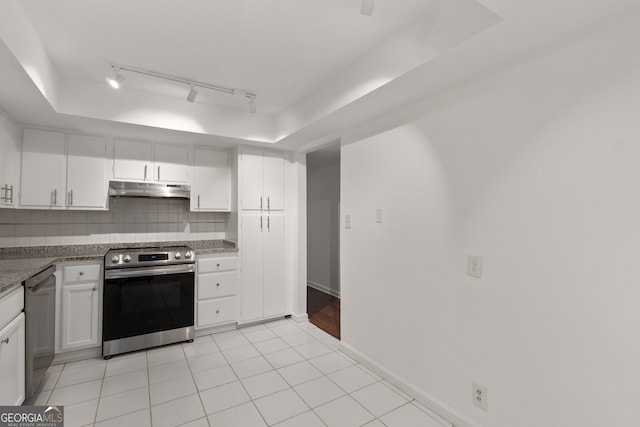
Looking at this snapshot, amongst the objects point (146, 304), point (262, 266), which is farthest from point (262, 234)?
point (146, 304)

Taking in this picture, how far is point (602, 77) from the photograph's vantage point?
1385mm

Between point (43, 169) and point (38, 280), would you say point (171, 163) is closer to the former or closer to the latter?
point (43, 169)

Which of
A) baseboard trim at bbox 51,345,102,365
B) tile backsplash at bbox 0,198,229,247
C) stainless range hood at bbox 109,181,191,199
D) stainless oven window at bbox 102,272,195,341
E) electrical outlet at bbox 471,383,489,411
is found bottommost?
baseboard trim at bbox 51,345,102,365

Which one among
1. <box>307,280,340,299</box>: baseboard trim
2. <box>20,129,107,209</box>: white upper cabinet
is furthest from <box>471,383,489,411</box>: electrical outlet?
<box>20,129,107,209</box>: white upper cabinet

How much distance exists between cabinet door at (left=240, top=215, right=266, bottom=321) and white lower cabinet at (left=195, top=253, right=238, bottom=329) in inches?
4.7

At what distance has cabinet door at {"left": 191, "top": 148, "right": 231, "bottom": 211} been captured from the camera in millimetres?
3637

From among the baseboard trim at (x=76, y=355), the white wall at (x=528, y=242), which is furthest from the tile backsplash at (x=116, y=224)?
the white wall at (x=528, y=242)

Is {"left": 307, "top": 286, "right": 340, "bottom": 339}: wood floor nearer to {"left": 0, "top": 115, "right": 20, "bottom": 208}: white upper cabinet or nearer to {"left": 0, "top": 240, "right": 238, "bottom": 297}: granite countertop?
{"left": 0, "top": 240, "right": 238, "bottom": 297}: granite countertop

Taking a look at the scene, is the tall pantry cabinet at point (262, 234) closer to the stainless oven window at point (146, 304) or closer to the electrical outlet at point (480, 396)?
the stainless oven window at point (146, 304)

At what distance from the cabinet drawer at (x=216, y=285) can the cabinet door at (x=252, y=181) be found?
0.82m

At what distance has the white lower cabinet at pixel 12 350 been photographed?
166 centimetres

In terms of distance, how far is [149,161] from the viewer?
11.1 ft

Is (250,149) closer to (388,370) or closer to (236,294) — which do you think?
(236,294)

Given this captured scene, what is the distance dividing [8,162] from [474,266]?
3779 millimetres
